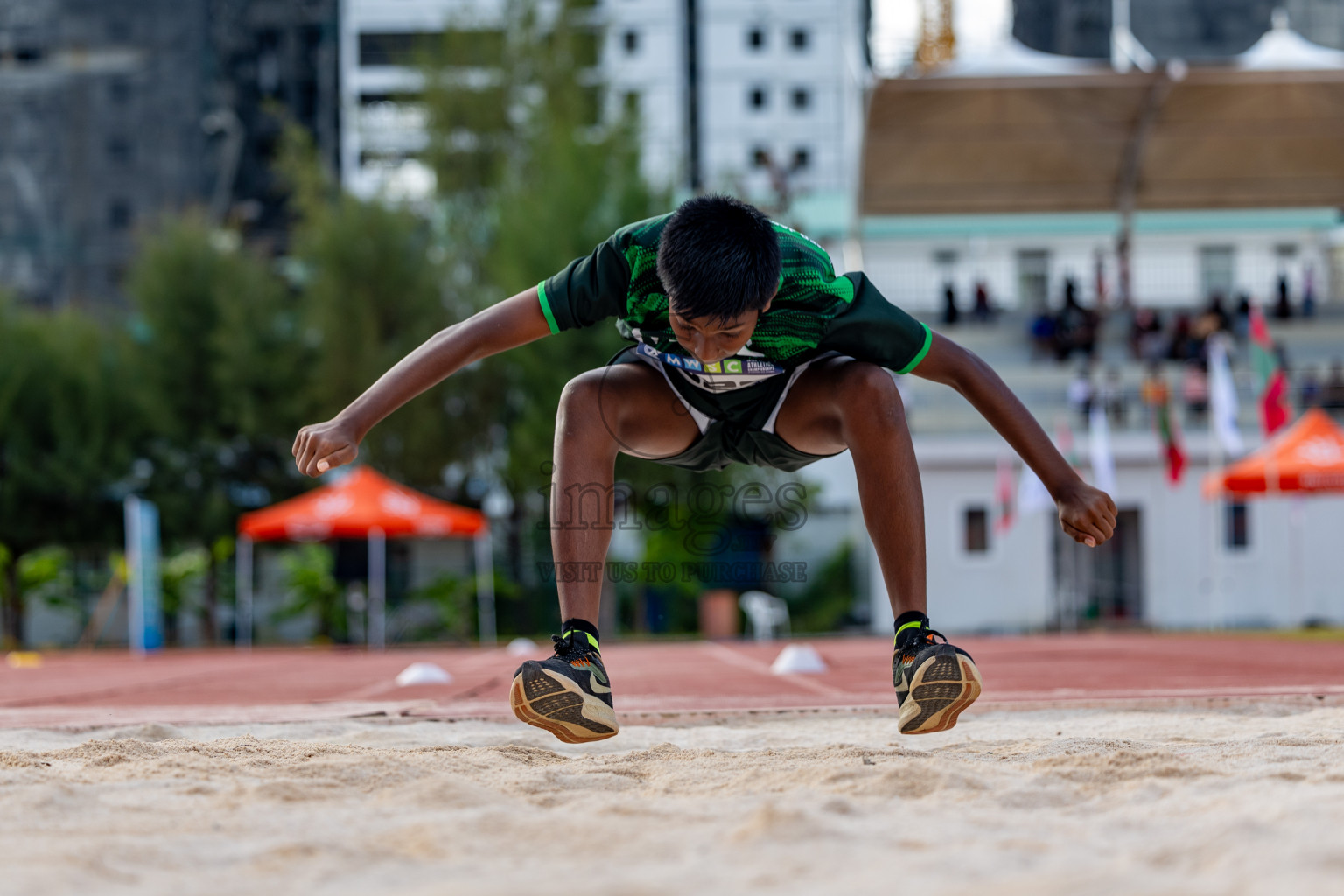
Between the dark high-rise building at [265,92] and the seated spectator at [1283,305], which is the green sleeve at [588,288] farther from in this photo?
the dark high-rise building at [265,92]

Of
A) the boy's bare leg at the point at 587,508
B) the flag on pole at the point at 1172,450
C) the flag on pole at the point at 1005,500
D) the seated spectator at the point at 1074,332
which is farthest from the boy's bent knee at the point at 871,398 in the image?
the seated spectator at the point at 1074,332

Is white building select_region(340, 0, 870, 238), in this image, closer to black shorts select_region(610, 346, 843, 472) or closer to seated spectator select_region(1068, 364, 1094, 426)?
seated spectator select_region(1068, 364, 1094, 426)

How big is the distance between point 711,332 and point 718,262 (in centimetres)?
13

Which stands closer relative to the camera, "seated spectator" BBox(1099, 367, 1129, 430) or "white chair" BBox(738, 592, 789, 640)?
"white chair" BBox(738, 592, 789, 640)

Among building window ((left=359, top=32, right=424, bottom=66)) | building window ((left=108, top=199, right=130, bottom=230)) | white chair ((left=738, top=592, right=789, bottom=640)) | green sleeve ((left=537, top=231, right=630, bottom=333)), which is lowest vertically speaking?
white chair ((left=738, top=592, right=789, bottom=640))

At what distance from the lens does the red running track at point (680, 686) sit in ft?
11.5

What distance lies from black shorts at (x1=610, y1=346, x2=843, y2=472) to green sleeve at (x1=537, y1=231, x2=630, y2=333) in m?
0.21

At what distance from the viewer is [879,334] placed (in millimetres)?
2729

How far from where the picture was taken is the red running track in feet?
11.5

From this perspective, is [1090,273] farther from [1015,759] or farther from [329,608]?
[1015,759]

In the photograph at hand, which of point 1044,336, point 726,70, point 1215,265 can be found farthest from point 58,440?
point 726,70

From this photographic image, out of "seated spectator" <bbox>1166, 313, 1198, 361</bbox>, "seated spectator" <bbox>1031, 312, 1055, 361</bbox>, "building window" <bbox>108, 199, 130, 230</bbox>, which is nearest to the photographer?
"seated spectator" <bbox>1166, 313, 1198, 361</bbox>

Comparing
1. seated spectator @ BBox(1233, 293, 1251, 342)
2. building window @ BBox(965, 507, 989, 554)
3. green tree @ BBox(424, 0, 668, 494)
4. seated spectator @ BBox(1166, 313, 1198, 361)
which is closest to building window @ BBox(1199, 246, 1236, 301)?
seated spectator @ BBox(1233, 293, 1251, 342)

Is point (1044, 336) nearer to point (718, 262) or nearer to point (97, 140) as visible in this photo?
point (718, 262)
